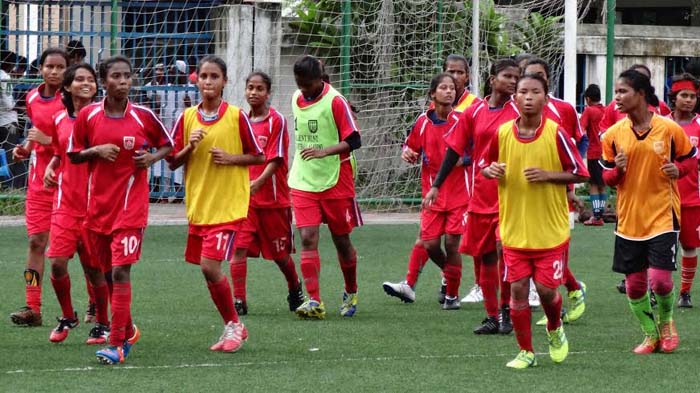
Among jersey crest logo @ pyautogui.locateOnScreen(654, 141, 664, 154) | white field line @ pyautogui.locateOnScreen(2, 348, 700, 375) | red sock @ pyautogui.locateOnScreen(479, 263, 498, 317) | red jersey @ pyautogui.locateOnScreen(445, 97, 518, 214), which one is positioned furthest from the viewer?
red sock @ pyautogui.locateOnScreen(479, 263, 498, 317)

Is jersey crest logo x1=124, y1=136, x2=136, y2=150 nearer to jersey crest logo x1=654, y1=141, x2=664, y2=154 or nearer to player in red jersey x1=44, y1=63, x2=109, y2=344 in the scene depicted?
player in red jersey x1=44, y1=63, x2=109, y2=344

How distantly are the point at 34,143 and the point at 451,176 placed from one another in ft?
10.9

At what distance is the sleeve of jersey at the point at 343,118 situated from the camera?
10406 mm

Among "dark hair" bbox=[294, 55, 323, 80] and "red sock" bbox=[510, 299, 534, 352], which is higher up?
"dark hair" bbox=[294, 55, 323, 80]

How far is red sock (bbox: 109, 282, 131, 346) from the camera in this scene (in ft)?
27.1

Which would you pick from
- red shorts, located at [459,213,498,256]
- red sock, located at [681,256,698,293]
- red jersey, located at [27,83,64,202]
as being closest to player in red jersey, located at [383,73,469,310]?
red shorts, located at [459,213,498,256]

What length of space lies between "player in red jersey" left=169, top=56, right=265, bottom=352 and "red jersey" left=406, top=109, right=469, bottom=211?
8.22 feet

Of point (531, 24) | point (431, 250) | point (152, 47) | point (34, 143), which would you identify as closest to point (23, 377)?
point (34, 143)

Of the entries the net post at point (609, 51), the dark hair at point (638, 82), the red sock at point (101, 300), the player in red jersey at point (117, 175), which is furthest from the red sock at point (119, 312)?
the net post at point (609, 51)

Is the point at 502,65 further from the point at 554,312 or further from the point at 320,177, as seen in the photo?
the point at 554,312

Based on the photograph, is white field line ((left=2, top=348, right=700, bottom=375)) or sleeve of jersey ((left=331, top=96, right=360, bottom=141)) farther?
sleeve of jersey ((left=331, top=96, right=360, bottom=141))

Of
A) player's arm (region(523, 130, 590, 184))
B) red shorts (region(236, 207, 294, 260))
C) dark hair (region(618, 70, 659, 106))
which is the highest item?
dark hair (region(618, 70, 659, 106))

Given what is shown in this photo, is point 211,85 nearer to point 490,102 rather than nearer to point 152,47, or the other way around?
point 490,102

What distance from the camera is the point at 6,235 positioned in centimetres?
1630
